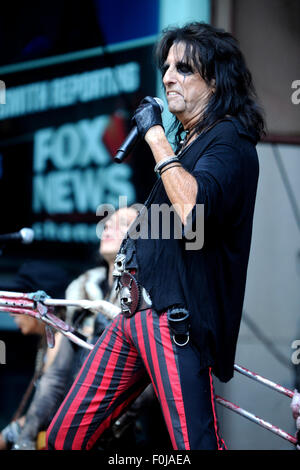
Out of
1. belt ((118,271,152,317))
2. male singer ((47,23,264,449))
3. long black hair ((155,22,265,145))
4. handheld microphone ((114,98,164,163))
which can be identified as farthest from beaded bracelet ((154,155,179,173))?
belt ((118,271,152,317))

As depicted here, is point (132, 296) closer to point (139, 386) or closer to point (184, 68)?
point (139, 386)

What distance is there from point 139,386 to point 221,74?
1.31m

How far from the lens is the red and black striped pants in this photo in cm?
226

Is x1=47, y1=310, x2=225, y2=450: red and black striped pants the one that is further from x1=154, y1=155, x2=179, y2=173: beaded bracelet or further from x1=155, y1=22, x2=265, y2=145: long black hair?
x1=155, y1=22, x2=265, y2=145: long black hair

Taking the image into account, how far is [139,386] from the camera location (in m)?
2.63

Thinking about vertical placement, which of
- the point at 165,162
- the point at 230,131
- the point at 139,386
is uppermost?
the point at 230,131

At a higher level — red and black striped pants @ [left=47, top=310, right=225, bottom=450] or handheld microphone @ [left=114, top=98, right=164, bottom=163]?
handheld microphone @ [left=114, top=98, right=164, bottom=163]

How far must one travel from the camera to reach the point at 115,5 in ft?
15.7

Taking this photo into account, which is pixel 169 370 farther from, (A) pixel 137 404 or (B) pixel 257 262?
(B) pixel 257 262

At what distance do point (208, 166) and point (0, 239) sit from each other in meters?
1.24

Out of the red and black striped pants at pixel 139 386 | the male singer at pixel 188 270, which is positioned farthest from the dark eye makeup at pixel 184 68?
the red and black striped pants at pixel 139 386

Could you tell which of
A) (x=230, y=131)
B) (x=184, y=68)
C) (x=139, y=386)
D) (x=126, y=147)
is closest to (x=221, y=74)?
(x=184, y=68)

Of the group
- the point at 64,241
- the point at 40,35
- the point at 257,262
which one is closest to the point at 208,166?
the point at 257,262

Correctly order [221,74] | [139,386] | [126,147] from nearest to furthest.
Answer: [126,147]
[221,74]
[139,386]
